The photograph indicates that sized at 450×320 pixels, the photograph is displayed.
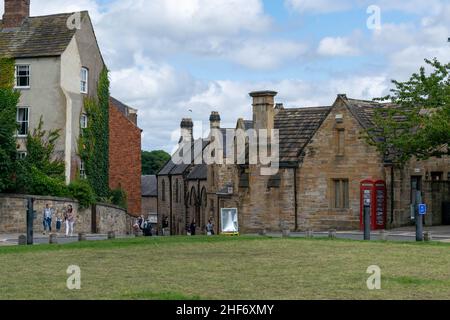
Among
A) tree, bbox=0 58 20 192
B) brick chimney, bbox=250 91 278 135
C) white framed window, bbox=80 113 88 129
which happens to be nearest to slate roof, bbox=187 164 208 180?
white framed window, bbox=80 113 88 129

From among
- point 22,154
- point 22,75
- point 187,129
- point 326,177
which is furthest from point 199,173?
point 326,177

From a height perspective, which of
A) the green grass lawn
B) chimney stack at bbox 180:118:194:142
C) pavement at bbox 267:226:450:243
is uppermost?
chimney stack at bbox 180:118:194:142

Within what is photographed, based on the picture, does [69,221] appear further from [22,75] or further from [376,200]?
[376,200]

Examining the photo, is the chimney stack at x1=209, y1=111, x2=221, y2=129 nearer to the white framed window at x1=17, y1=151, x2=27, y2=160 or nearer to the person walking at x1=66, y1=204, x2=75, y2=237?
the white framed window at x1=17, y1=151, x2=27, y2=160

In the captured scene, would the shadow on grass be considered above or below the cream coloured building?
below

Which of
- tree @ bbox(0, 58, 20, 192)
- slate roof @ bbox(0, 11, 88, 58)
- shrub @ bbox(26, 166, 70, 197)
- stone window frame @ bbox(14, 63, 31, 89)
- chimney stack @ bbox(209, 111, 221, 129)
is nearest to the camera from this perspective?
tree @ bbox(0, 58, 20, 192)

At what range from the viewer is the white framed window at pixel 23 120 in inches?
2159

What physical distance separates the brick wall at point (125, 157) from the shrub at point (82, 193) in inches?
402

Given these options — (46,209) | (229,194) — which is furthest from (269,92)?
(46,209)

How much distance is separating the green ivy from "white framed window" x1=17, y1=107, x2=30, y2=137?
3652mm

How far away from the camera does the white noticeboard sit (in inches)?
1474

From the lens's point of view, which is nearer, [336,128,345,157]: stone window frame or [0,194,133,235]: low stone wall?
[336,128,345,157]: stone window frame

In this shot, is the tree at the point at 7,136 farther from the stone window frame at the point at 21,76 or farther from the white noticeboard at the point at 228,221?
the white noticeboard at the point at 228,221
